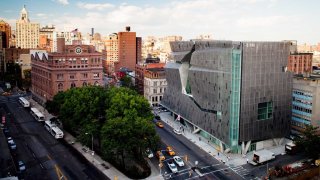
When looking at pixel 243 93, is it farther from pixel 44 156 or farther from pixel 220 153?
pixel 44 156

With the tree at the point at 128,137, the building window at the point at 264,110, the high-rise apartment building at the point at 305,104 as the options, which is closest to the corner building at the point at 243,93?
the building window at the point at 264,110

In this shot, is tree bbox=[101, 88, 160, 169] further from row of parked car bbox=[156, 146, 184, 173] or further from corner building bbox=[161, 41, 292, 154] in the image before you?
corner building bbox=[161, 41, 292, 154]

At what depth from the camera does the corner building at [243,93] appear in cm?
8138

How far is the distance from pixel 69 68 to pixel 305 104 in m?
85.8

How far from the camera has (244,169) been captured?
75375 millimetres

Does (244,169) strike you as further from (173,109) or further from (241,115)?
(173,109)

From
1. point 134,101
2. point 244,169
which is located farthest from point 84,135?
point 244,169

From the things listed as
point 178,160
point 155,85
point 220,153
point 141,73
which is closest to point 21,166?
point 178,160

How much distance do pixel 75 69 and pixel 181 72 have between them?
4591 centimetres

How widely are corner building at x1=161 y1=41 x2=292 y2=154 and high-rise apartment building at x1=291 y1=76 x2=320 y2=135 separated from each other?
816 cm

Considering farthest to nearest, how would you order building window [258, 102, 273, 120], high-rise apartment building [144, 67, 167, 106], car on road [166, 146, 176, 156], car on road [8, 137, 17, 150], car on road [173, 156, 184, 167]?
high-rise apartment building [144, 67, 167, 106]
car on road [8, 137, 17, 150]
building window [258, 102, 273, 120]
car on road [166, 146, 176, 156]
car on road [173, 156, 184, 167]

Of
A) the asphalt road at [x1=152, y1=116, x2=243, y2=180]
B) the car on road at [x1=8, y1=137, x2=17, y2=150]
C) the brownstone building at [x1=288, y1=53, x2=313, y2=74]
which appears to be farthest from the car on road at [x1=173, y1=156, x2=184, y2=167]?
the brownstone building at [x1=288, y1=53, x2=313, y2=74]

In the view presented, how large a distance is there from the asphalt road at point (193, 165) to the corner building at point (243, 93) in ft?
21.8

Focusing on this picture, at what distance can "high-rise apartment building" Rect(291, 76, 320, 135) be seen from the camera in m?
92.5
